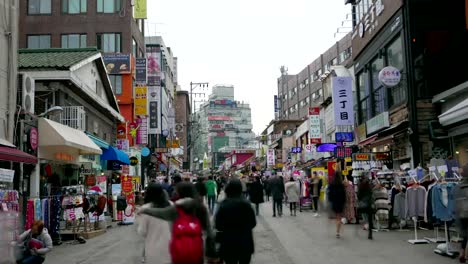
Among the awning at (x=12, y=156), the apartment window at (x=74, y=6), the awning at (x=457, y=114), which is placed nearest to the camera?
the awning at (x=12, y=156)

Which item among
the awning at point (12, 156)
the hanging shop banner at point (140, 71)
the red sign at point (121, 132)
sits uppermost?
the hanging shop banner at point (140, 71)

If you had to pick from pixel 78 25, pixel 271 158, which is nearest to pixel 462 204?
pixel 78 25

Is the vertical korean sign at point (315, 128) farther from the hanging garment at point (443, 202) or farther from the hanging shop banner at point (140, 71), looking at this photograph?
the hanging garment at point (443, 202)

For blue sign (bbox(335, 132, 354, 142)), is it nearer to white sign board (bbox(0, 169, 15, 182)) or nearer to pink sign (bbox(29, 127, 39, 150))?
pink sign (bbox(29, 127, 39, 150))

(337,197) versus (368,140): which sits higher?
(368,140)

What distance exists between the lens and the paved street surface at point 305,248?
11219 millimetres

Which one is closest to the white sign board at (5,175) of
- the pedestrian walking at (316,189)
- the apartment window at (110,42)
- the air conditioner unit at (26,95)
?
the air conditioner unit at (26,95)

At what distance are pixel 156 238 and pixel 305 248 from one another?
23.4 feet

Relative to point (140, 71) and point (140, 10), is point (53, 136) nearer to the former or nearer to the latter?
point (140, 71)

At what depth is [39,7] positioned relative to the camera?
49.0 metres

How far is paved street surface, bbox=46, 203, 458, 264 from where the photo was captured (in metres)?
11.2

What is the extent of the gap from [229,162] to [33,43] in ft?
232

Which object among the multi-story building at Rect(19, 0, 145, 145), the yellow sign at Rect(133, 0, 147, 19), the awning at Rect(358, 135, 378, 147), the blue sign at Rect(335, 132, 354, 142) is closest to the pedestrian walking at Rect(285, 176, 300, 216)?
the awning at Rect(358, 135, 378, 147)

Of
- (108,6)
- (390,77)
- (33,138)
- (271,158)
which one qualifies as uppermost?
(108,6)
